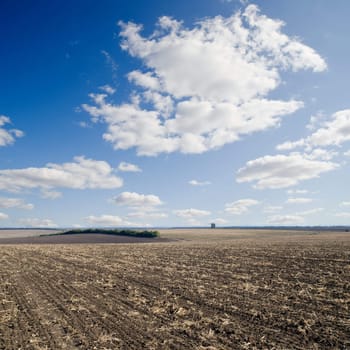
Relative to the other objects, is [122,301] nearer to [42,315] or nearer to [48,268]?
[42,315]

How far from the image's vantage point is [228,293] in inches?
527

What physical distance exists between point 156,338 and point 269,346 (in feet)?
9.94

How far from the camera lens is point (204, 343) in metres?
7.98

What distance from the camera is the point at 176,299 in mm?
12383

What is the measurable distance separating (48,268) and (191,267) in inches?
394

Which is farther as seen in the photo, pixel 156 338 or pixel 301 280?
pixel 301 280

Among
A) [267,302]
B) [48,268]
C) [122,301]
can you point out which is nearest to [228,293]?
[267,302]

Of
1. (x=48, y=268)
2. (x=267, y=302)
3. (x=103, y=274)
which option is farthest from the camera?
(x=48, y=268)

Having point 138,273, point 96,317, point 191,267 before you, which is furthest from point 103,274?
point 96,317

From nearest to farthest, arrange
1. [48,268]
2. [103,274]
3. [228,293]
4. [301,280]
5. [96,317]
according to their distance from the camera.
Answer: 1. [96,317]
2. [228,293]
3. [301,280]
4. [103,274]
5. [48,268]

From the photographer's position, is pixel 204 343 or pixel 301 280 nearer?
pixel 204 343

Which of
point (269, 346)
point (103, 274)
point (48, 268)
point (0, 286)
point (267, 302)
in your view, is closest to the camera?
point (269, 346)

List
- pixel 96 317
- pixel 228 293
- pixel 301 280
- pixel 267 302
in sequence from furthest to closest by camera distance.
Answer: pixel 301 280, pixel 228 293, pixel 267 302, pixel 96 317

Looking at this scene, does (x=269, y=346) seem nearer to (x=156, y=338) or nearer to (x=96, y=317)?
(x=156, y=338)
